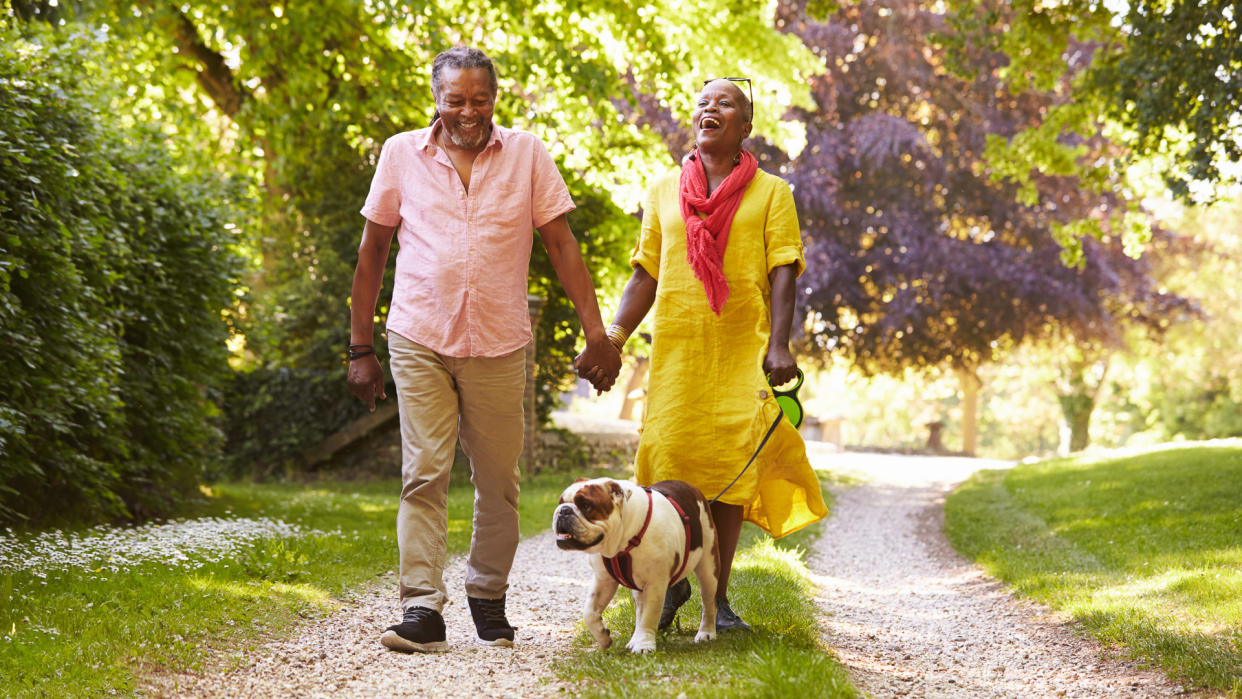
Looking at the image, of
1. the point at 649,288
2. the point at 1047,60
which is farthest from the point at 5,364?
the point at 1047,60

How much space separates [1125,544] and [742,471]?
502 centimetres

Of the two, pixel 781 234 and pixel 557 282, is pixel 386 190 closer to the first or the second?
pixel 781 234

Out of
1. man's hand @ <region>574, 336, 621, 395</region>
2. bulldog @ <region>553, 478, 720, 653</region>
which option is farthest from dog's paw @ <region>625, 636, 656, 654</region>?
man's hand @ <region>574, 336, 621, 395</region>

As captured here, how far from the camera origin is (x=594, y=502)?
3.83 meters

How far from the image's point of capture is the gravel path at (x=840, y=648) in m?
4.04

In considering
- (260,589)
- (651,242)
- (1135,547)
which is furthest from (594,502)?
(1135,547)

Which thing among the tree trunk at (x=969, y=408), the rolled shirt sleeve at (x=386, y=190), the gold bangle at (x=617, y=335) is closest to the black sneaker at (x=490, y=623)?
the gold bangle at (x=617, y=335)

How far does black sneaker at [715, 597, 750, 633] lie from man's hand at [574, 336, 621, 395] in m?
1.09

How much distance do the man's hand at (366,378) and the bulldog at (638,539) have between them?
1064mm

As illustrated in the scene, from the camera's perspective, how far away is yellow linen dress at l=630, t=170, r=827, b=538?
466 cm

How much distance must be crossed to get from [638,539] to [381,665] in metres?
1.20

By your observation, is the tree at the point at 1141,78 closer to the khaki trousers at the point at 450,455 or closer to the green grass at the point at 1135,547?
the green grass at the point at 1135,547

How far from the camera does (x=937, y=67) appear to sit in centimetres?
2378

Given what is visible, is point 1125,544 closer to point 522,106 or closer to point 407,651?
point 407,651
